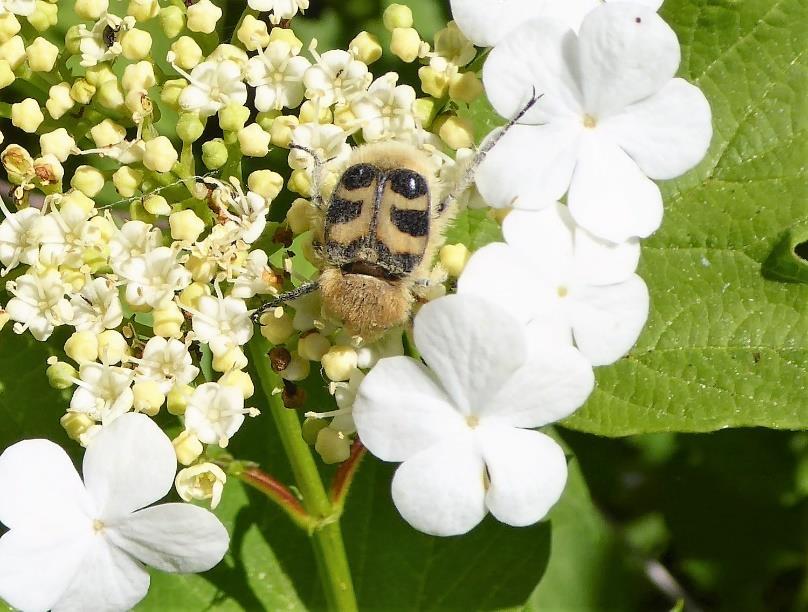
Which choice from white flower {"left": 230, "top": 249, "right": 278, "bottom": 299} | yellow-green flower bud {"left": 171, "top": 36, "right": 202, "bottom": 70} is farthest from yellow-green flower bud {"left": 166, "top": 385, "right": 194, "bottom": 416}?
yellow-green flower bud {"left": 171, "top": 36, "right": 202, "bottom": 70}

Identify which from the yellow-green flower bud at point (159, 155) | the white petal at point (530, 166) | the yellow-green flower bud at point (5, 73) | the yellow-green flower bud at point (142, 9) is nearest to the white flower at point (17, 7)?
the yellow-green flower bud at point (5, 73)

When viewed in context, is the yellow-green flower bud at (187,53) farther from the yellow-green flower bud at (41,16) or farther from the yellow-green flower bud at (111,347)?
the yellow-green flower bud at (111,347)

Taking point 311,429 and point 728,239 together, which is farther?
point 728,239

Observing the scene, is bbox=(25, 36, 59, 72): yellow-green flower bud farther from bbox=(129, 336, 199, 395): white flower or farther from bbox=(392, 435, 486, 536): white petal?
bbox=(392, 435, 486, 536): white petal

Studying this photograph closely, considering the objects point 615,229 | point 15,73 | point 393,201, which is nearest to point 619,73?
point 615,229

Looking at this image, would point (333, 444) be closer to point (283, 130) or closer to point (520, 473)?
point (520, 473)

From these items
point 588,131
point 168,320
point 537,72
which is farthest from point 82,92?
point 588,131
